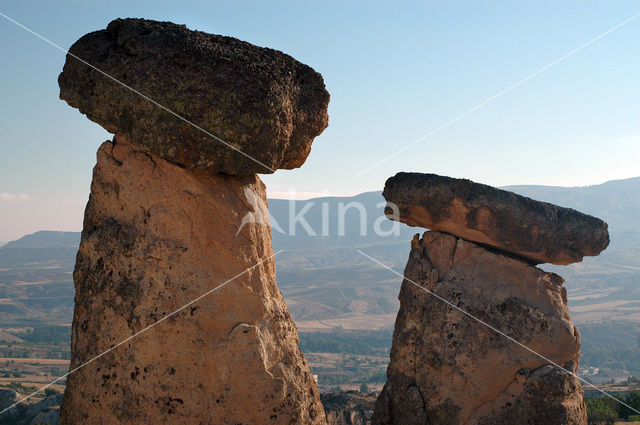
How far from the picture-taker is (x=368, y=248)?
189 metres

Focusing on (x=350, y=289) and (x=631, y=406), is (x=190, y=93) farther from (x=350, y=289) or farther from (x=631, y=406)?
(x=350, y=289)

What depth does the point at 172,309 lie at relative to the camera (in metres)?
6.97

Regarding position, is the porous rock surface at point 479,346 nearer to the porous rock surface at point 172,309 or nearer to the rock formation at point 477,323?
the rock formation at point 477,323

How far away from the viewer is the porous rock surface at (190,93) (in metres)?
6.70

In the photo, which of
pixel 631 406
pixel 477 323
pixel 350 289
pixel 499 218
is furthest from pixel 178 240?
pixel 350 289

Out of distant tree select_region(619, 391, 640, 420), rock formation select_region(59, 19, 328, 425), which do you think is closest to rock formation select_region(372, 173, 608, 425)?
rock formation select_region(59, 19, 328, 425)

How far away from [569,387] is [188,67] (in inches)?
297

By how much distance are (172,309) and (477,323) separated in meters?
5.48

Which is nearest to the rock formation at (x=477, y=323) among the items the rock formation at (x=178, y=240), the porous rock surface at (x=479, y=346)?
the porous rock surface at (x=479, y=346)

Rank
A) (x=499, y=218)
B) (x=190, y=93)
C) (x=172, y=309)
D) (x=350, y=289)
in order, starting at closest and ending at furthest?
(x=190, y=93)
(x=172, y=309)
(x=499, y=218)
(x=350, y=289)

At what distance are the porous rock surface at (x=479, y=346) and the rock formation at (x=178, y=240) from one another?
12.0ft

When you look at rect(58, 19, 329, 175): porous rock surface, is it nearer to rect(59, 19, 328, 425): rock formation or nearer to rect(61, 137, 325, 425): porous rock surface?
rect(59, 19, 328, 425): rock formation

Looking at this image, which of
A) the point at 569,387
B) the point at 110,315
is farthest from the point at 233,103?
the point at 569,387

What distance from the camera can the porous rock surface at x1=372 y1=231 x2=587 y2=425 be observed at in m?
10.1
